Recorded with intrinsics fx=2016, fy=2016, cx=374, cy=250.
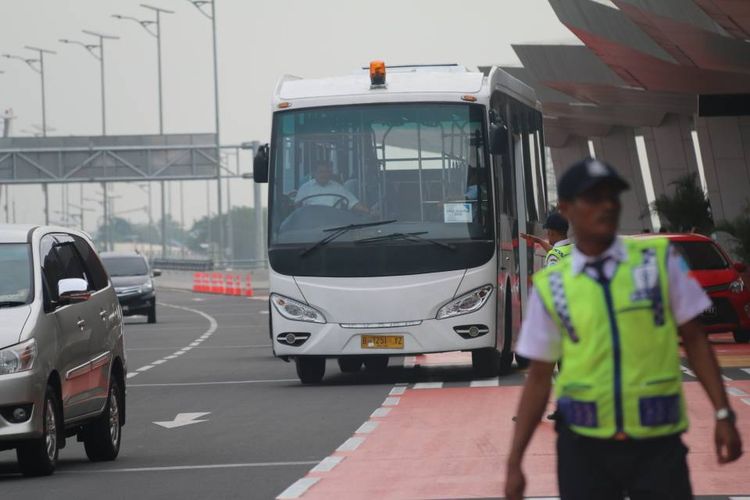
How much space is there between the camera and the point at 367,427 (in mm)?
16406

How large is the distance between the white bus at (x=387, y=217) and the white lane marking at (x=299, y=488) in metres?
8.65

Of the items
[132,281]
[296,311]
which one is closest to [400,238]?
[296,311]

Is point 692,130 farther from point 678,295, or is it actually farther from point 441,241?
point 678,295

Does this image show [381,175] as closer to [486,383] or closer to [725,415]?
[486,383]

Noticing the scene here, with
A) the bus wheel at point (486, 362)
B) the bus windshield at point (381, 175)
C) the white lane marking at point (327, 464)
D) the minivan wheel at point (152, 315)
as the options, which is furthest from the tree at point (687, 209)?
the white lane marking at point (327, 464)

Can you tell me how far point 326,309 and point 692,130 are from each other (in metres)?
53.0

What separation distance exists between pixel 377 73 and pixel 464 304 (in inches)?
110

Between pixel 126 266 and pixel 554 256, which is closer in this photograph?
pixel 554 256

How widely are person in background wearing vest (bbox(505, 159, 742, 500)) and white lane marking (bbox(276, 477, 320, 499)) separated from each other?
5586mm

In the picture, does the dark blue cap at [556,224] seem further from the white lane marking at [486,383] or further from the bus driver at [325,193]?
the bus driver at [325,193]

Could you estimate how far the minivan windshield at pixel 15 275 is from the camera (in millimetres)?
13305

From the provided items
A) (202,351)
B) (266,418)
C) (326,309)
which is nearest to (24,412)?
(266,418)

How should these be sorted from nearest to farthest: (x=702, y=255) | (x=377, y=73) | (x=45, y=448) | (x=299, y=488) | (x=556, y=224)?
(x=299, y=488) → (x=45, y=448) → (x=556, y=224) → (x=377, y=73) → (x=702, y=255)

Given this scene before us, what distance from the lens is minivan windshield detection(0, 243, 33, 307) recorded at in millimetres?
13305
